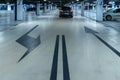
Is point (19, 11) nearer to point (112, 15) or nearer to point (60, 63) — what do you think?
point (112, 15)

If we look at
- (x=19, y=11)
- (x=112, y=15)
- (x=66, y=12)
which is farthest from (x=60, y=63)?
(x=66, y=12)

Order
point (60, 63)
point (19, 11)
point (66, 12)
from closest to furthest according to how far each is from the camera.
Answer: point (60, 63) < point (19, 11) < point (66, 12)

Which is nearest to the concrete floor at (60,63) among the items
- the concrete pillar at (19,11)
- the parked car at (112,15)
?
the concrete pillar at (19,11)

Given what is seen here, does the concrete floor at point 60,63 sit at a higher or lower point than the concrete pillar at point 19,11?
lower

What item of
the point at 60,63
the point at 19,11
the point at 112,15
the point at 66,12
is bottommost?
the point at 60,63

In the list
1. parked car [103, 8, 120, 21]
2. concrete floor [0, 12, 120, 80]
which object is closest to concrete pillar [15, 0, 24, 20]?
parked car [103, 8, 120, 21]

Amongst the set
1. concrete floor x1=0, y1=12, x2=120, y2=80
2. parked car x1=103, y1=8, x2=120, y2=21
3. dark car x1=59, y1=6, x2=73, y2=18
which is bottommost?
concrete floor x1=0, y1=12, x2=120, y2=80

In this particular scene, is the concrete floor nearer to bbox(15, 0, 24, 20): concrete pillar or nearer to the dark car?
bbox(15, 0, 24, 20): concrete pillar

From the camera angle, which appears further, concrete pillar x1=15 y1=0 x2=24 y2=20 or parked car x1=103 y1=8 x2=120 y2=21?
parked car x1=103 y1=8 x2=120 y2=21

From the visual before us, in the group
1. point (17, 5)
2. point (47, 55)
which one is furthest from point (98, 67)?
point (17, 5)

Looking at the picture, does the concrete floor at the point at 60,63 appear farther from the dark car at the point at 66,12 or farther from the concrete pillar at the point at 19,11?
the dark car at the point at 66,12

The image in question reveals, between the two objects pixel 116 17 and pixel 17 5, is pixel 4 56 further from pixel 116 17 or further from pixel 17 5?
pixel 116 17

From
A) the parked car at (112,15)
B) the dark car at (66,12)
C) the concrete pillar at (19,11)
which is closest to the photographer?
the concrete pillar at (19,11)

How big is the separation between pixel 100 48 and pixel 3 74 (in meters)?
5.35
